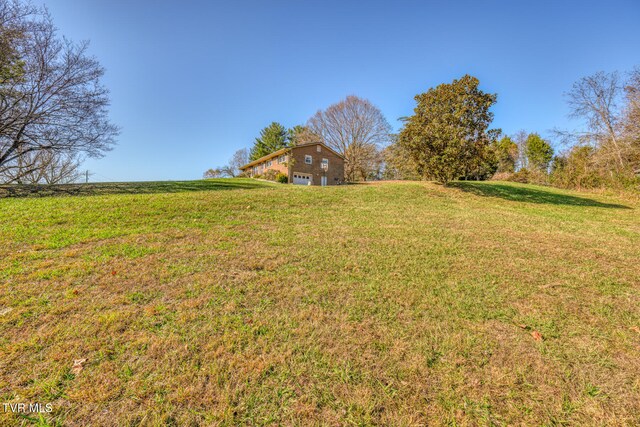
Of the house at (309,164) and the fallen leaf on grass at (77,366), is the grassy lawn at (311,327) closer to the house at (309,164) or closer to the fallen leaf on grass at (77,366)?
the fallen leaf on grass at (77,366)

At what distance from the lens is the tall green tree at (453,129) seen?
13.8m

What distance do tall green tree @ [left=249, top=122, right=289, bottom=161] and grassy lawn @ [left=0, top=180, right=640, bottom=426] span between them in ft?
133

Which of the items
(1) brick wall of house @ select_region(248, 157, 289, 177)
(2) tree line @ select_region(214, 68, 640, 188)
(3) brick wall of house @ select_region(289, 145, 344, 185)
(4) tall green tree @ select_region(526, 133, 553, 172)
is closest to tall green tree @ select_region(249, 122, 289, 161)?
(1) brick wall of house @ select_region(248, 157, 289, 177)

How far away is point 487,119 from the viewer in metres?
14.0

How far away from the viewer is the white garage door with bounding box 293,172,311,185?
29.1m

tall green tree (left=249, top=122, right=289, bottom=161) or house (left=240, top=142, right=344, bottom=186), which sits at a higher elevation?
tall green tree (left=249, top=122, right=289, bottom=161)

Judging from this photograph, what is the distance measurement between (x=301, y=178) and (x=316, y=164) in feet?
9.01

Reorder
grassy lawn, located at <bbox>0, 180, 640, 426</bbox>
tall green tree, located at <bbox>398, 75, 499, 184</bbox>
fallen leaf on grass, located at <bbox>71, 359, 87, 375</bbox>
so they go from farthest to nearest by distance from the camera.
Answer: tall green tree, located at <bbox>398, 75, 499, 184</bbox> < fallen leaf on grass, located at <bbox>71, 359, 87, 375</bbox> < grassy lawn, located at <bbox>0, 180, 640, 426</bbox>

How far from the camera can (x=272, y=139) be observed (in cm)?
4519

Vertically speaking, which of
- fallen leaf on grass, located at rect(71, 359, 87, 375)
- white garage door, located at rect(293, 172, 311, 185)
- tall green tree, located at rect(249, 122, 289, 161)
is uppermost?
tall green tree, located at rect(249, 122, 289, 161)

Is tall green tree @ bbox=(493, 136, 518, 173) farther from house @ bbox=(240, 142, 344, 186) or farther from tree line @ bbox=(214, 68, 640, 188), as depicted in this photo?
house @ bbox=(240, 142, 344, 186)

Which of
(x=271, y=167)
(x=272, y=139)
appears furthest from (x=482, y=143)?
(x=272, y=139)

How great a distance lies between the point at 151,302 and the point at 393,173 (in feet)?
141

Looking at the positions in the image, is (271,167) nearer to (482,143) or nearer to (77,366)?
(482,143)
